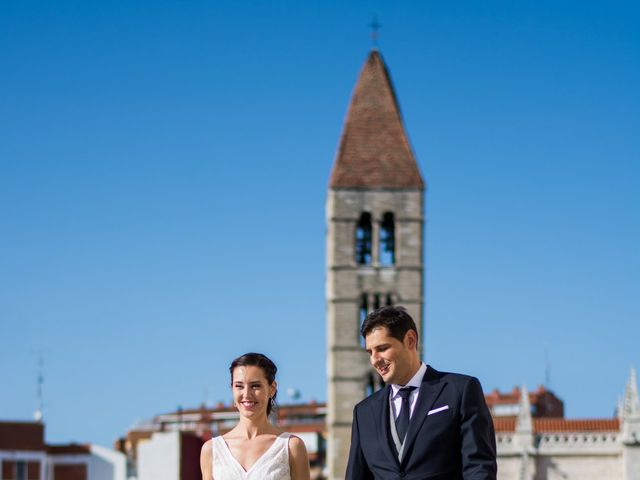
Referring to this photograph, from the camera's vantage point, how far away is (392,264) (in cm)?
5725

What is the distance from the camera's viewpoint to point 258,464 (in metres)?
6.21

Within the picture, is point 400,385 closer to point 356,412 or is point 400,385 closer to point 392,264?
point 356,412

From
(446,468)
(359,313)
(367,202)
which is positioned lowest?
(446,468)

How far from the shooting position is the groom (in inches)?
235

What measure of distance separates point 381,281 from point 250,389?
50.7m

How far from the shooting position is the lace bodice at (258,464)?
6191 mm

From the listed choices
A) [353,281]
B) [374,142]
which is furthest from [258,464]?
[374,142]

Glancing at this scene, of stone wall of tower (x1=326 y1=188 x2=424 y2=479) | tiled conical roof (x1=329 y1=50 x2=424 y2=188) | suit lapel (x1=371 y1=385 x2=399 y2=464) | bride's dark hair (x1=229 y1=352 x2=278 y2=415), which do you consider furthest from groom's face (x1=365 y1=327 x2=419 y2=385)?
tiled conical roof (x1=329 y1=50 x2=424 y2=188)

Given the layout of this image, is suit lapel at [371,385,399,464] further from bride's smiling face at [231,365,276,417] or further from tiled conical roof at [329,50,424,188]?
tiled conical roof at [329,50,424,188]

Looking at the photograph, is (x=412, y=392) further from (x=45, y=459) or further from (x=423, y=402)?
(x=45, y=459)

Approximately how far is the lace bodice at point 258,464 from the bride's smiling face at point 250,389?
5.9 inches

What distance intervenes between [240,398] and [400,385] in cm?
61

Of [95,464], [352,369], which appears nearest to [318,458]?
[95,464]

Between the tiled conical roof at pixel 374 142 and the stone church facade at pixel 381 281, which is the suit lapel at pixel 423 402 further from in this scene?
the tiled conical roof at pixel 374 142
